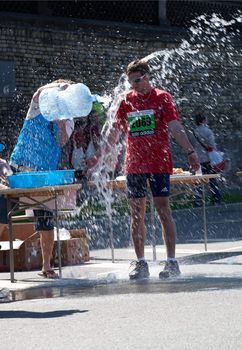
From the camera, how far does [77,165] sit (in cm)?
1481

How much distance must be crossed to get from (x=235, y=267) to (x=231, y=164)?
64.1ft

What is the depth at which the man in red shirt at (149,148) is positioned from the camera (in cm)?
1059

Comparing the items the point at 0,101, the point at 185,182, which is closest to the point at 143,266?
the point at 185,182

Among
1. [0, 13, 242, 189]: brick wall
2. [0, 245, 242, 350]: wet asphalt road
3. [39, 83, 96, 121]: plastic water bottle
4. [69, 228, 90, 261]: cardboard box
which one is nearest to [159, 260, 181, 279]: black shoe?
[0, 245, 242, 350]: wet asphalt road

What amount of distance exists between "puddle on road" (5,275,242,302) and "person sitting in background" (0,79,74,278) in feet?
2.79

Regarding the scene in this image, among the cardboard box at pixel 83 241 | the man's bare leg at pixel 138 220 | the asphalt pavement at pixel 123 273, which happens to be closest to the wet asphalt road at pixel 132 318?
the asphalt pavement at pixel 123 273

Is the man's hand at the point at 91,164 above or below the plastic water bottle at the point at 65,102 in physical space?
below

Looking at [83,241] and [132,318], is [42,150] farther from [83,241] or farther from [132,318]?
[132,318]

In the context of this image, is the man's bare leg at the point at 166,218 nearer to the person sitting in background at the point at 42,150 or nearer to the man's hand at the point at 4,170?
the person sitting in background at the point at 42,150

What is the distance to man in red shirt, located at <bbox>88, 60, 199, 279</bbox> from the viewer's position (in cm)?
1059

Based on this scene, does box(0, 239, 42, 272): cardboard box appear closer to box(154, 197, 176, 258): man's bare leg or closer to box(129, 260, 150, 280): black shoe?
box(129, 260, 150, 280): black shoe

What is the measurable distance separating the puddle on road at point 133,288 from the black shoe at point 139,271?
0.59 ft

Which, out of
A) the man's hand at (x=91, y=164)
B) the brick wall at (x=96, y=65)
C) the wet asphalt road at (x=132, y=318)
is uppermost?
the brick wall at (x=96, y=65)

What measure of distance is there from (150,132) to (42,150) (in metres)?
1.06
